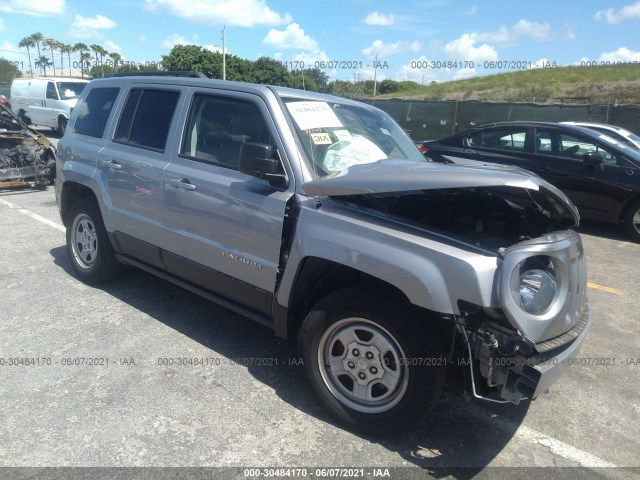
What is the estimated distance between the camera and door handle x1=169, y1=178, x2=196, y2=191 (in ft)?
12.2

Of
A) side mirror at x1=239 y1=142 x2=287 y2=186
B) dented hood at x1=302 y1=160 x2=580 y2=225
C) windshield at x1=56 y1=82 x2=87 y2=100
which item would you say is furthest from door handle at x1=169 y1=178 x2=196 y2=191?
windshield at x1=56 y1=82 x2=87 y2=100

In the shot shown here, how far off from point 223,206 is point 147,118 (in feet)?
4.51

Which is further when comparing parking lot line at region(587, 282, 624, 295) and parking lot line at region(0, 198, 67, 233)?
parking lot line at region(0, 198, 67, 233)

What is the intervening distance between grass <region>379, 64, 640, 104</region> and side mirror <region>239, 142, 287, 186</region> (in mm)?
35819

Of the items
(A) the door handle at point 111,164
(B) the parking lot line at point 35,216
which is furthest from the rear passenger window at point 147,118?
(B) the parking lot line at point 35,216

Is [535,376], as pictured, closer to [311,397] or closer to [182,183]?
[311,397]

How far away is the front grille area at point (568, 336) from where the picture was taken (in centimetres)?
258

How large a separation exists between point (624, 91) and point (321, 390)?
4371 centimetres

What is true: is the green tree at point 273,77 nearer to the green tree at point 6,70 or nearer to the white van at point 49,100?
the white van at point 49,100

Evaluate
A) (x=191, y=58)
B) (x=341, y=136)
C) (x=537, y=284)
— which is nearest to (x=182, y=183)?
(x=341, y=136)

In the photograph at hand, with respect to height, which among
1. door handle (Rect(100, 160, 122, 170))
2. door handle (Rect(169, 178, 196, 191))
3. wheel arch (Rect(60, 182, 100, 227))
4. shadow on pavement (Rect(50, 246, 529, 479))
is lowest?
shadow on pavement (Rect(50, 246, 529, 479))

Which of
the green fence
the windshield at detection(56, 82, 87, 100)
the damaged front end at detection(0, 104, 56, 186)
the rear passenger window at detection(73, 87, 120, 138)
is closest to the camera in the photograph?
the rear passenger window at detection(73, 87, 120, 138)

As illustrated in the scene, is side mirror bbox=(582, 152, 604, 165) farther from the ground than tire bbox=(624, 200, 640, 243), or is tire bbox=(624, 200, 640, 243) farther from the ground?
side mirror bbox=(582, 152, 604, 165)

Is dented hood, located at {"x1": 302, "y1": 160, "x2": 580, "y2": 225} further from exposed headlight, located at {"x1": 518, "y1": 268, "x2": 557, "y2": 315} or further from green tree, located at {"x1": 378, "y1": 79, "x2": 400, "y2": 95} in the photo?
green tree, located at {"x1": 378, "y1": 79, "x2": 400, "y2": 95}
